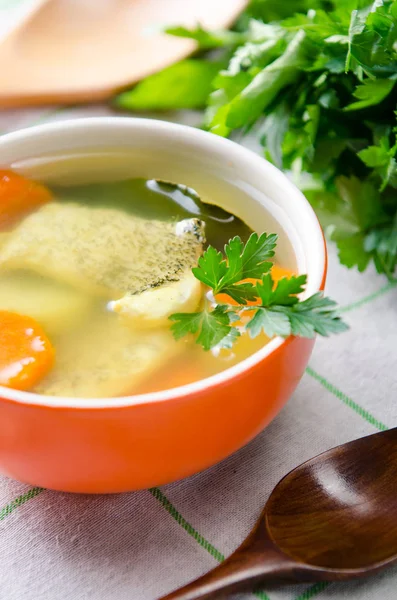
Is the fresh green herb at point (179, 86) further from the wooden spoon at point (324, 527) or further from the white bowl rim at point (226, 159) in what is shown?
the wooden spoon at point (324, 527)

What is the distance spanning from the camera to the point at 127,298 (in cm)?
106

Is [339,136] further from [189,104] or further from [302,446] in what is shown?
[302,446]

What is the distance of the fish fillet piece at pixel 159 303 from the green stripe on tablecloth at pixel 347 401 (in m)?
0.27

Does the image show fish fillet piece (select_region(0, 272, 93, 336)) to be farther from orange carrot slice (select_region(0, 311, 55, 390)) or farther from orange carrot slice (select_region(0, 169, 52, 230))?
orange carrot slice (select_region(0, 169, 52, 230))

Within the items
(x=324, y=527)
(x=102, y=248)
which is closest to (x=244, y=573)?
(x=324, y=527)

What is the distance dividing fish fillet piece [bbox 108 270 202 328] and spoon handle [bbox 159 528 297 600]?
0.34 m

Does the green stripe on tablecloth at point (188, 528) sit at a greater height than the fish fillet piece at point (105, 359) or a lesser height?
lesser

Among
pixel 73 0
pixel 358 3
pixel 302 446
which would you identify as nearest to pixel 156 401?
pixel 302 446

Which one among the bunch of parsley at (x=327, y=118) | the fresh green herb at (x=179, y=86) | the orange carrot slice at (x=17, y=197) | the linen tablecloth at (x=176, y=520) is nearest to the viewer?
the linen tablecloth at (x=176, y=520)

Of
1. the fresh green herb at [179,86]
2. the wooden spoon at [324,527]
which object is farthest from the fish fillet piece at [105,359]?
the fresh green herb at [179,86]

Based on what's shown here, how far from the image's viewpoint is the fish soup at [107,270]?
0.96m

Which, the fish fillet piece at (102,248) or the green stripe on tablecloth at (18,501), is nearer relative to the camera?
the green stripe on tablecloth at (18,501)

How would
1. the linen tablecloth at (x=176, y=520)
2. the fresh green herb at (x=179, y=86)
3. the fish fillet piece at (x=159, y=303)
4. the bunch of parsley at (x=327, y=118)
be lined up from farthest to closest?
1. the fresh green herb at (x=179, y=86)
2. the bunch of parsley at (x=327, y=118)
3. the fish fillet piece at (x=159, y=303)
4. the linen tablecloth at (x=176, y=520)

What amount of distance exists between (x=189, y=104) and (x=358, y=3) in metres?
0.53
